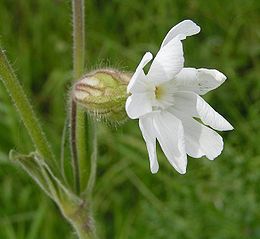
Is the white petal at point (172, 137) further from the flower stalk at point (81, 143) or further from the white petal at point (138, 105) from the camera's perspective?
the flower stalk at point (81, 143)

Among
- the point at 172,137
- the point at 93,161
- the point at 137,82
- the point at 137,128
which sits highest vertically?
the point at 137,82

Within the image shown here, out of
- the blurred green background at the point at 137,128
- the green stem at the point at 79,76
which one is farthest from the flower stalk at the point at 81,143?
the blurred green background at the point at 137,128

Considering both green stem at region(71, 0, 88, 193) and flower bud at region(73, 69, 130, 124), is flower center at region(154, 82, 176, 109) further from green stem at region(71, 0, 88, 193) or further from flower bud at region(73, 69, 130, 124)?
green stem at region(71, 0, 88, 193)

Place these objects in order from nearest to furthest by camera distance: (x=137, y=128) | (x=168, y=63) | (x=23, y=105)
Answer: (x=168, y=63) → (x=23, y=105) → (x=137, y=128)

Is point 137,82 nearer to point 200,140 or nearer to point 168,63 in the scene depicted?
point 168,63

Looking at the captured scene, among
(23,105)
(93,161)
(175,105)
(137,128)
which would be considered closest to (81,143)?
(93,161)

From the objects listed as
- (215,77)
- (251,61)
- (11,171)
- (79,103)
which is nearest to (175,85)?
(215,77)

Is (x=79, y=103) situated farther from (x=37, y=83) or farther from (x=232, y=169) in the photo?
(x=37, y=83)
